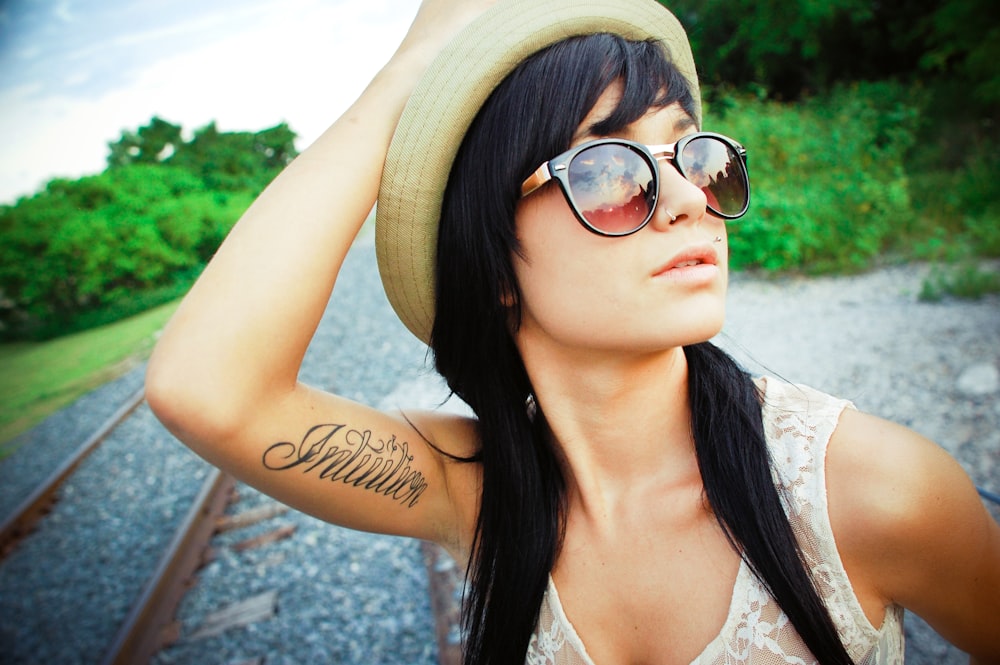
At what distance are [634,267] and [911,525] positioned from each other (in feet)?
2.50

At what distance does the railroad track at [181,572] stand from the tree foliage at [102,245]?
16117 millimetres

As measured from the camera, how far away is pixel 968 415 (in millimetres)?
4059

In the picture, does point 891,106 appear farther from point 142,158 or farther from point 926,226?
point 142,158

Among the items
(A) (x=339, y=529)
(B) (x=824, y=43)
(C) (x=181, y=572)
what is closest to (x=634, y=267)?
(A) (x=339, y=529)

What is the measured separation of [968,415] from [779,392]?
365cm

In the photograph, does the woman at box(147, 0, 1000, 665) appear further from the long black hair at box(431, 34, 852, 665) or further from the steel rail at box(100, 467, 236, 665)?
the steel rail at box(100, 467, 236, 665)

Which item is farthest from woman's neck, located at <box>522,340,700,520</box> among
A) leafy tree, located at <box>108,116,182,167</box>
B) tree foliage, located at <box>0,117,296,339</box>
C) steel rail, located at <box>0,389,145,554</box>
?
leafy tree, located at <box>108,116,182,167</box>

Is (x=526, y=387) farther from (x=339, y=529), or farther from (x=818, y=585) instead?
(x=339, y=529)

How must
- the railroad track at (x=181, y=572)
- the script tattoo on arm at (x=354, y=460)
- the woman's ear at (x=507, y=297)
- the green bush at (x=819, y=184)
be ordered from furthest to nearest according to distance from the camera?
1. the green bush at (x=819, y=184)
2. the railroad track at (x=181, y=572)
3. the woman's ear at (x=507, y=297)
4. the script tattoo on arm at (x=354, y=460)

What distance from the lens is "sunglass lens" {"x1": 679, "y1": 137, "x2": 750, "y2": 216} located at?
138 cm

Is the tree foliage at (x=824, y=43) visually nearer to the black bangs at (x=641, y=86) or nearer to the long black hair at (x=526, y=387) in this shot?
the black bangs at (x=641, y=86)

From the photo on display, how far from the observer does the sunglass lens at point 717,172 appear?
54.4 inches

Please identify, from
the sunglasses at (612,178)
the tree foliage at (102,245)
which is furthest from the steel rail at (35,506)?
the tree foliage at (102,245)

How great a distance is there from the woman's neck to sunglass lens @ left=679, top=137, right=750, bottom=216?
16.2 inches
